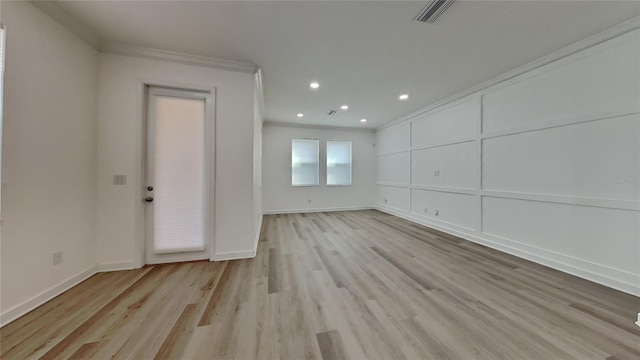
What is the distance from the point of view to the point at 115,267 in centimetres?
250

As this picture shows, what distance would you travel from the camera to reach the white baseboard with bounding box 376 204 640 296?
6.97ft

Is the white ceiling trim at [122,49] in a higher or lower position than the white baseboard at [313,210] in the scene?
higher

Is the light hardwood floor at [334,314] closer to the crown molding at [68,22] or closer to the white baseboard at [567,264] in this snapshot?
the white baseboard at [567,264]

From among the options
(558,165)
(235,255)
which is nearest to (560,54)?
(558,165)

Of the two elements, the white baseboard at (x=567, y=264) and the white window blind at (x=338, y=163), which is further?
the white window blind at (x=338, y=163)

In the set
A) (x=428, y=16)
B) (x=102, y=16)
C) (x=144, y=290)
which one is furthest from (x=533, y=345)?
(x=102, y=16)

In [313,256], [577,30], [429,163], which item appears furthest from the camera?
[429,163]

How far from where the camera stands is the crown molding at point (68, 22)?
1.84 metres

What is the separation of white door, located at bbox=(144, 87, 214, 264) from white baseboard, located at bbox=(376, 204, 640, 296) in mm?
4355

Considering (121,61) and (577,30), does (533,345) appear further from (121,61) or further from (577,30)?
(121,61)

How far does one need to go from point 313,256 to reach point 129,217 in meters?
2.39

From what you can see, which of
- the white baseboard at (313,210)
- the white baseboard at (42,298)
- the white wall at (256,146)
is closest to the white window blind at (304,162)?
the white baseboard at (313,210)

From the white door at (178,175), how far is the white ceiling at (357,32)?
0.71 metres

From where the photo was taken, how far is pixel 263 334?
1.52 m
